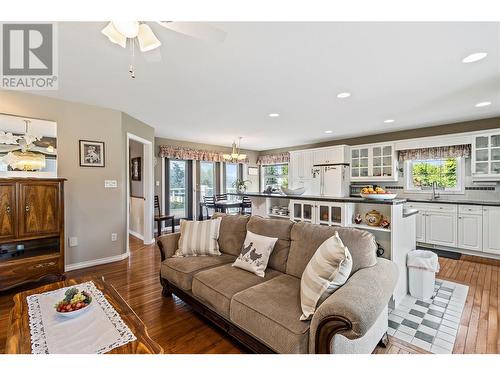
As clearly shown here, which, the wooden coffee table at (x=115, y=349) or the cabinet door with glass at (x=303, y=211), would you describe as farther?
the cabinet door with glass at (x=303, y=211)

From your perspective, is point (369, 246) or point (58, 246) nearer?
point (369, 246)

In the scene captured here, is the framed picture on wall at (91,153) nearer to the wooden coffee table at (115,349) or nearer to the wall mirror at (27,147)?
the wall mirror at (27,147)

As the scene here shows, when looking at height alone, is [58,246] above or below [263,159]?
below

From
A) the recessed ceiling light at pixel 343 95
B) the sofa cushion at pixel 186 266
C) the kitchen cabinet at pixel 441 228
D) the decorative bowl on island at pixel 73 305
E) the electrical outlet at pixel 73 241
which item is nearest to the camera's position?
the decorative bowl on island at pixel 73 305

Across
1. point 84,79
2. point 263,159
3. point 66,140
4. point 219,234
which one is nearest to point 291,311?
point 219,234

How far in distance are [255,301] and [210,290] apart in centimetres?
47

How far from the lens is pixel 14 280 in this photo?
269cm

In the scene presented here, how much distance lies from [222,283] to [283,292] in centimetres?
50

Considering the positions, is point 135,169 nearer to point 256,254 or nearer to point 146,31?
point 256,254

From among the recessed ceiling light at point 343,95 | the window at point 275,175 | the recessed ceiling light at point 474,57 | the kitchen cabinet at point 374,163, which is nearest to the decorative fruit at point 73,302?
the recessed ceiling light at point 343,95

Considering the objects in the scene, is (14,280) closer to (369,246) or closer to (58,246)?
(58,246)

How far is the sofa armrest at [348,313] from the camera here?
121cm

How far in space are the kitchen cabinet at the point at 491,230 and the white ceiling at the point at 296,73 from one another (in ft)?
5.20

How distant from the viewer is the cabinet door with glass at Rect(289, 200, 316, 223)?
3060 mm
